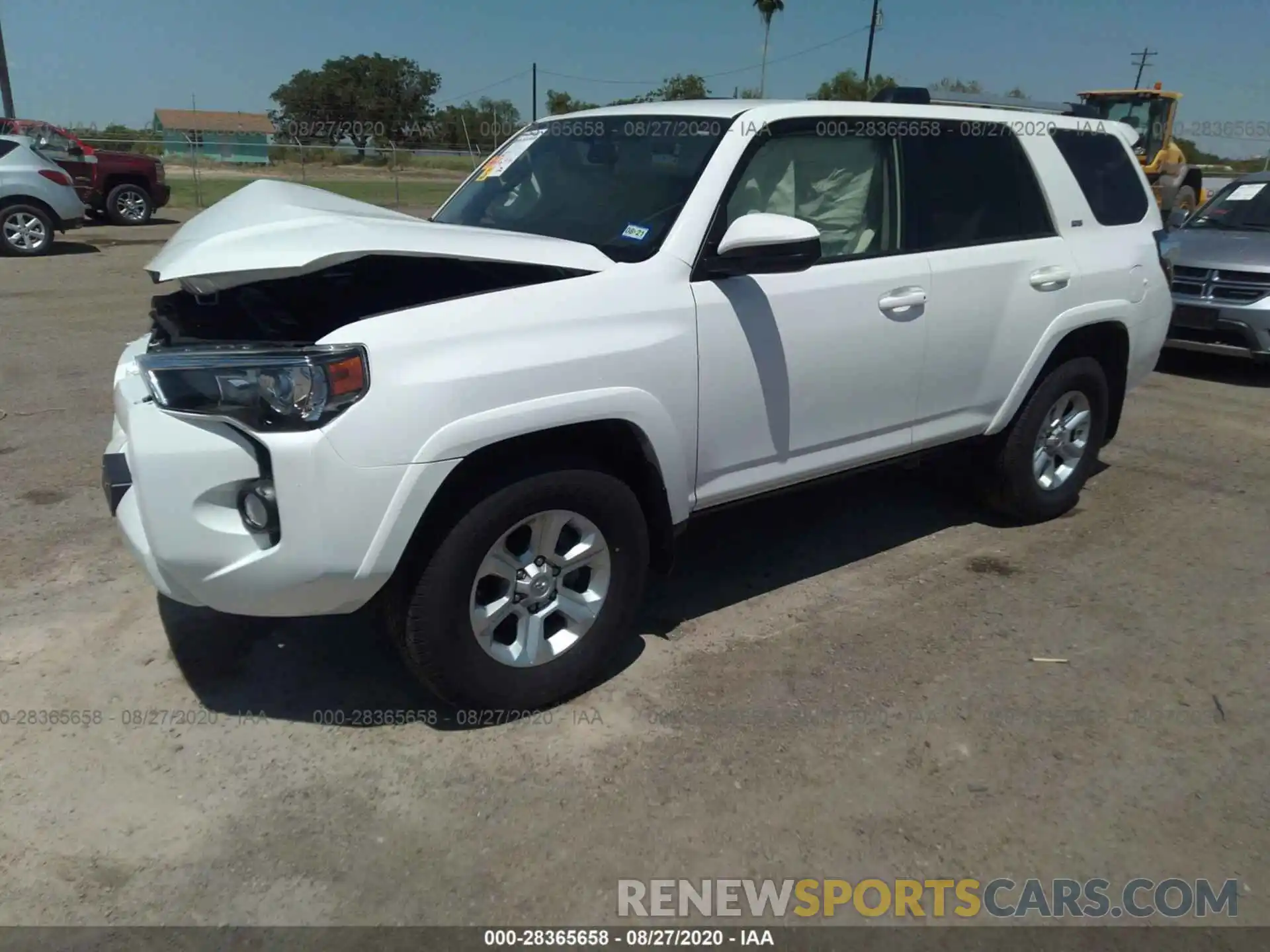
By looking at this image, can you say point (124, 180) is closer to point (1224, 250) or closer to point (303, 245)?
point (1224, 250)

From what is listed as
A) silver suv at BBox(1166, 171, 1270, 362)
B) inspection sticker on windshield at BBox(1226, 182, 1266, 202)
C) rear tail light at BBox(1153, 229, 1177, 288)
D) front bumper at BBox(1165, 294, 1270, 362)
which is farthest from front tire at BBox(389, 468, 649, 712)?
inspection sticker on windshield at BBox(1226, 182, 1266, 202)

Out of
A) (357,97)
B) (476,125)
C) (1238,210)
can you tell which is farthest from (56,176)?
(357,97)

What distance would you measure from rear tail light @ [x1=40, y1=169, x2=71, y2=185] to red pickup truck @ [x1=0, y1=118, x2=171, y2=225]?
3910mm

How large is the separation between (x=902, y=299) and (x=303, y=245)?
225cm

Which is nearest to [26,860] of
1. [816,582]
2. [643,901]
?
[643,901]

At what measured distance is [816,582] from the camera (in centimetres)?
445

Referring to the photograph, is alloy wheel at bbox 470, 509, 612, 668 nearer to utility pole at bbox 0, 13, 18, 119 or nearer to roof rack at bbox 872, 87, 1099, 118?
roof rack at bbox 872, 87, 1099, 118

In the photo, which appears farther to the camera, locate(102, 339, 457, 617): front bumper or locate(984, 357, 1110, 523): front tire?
locate(984, 357, 1110, 523): front tire

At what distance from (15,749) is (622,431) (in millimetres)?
2076

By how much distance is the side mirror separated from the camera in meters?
3.28

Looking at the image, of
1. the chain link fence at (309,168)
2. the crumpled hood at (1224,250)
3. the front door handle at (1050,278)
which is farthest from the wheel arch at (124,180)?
the front door handle at (1050,278)

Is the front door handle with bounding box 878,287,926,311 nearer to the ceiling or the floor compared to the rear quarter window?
nearer to the floor

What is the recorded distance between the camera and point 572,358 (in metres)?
3.09

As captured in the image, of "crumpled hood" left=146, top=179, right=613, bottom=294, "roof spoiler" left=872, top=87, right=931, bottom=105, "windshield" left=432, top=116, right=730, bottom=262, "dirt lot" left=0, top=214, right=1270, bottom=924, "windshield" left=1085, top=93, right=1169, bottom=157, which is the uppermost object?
"windshield" left=1085, top=93, right=1169, bottom=157
